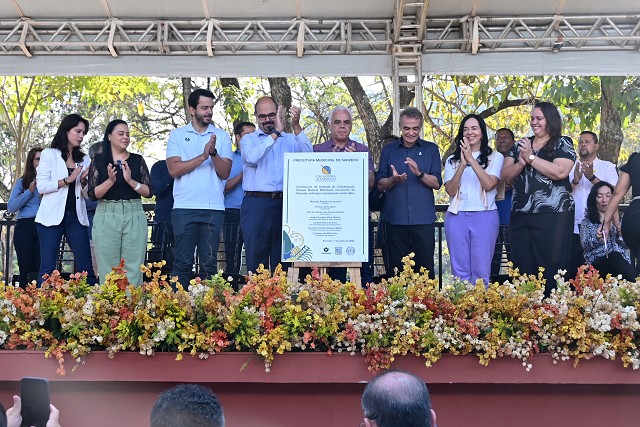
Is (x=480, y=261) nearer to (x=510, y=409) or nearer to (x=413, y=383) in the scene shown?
(x=510, y=409)

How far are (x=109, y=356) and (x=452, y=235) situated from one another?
9.74ft

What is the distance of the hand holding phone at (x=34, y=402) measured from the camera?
8.40 ft

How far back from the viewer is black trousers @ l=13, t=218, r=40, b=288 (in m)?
7.30

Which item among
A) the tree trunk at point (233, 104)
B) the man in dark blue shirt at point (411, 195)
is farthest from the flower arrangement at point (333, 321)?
the tree trunk at point (233, 104)

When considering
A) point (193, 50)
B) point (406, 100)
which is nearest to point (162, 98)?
point (406, 100)

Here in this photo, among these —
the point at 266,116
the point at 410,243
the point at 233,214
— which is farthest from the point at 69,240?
the point at 410,243

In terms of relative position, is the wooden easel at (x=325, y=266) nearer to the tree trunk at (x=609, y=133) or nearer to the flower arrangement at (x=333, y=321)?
the flower arrangement at (x=333, y=321)

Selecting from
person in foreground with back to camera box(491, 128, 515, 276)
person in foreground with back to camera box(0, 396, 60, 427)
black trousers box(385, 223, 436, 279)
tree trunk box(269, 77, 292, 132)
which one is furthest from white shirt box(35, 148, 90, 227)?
tree trunk box(269, 77, 292, 132)

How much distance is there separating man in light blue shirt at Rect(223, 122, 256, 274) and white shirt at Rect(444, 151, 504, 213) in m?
2.12

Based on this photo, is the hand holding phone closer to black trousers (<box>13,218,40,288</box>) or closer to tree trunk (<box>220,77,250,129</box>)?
black trousers (<box>13,218,40,288</box>)

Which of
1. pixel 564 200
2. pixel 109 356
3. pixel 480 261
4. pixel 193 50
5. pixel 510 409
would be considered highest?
pixel 193 50

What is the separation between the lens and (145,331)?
14.2ft

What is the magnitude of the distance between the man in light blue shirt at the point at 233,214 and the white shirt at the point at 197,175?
102cm

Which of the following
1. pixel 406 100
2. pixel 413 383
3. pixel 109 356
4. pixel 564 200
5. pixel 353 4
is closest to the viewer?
pixel 413 383
